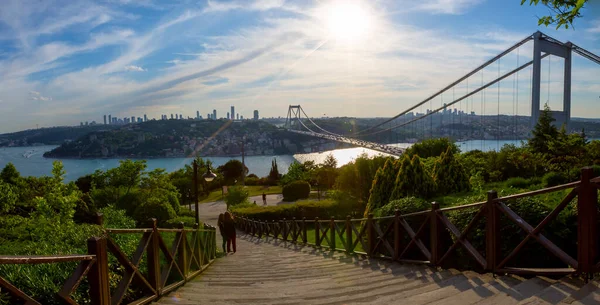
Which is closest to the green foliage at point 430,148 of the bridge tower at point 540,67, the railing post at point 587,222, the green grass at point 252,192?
the bridge tower at point 540,67

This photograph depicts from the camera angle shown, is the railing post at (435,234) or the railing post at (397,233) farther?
the railing post at (397,233)

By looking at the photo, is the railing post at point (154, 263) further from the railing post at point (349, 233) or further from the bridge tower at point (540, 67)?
the bridge tower at point (540, 67)

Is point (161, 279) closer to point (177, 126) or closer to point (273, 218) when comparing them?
point (273, 218)


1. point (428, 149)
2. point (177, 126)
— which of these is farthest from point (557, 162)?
point (177, 126)

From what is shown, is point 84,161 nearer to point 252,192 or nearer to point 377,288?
point 252,192

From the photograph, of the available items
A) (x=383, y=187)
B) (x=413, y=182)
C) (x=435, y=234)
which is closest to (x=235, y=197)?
(x=383, y=187)

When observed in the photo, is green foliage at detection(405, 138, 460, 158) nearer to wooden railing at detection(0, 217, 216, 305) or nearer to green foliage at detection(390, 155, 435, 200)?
green foliage at detection(390, 155, 435, 200)

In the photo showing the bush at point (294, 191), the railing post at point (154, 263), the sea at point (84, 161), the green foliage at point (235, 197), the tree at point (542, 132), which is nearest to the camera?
the railing post at point (154, 263)
